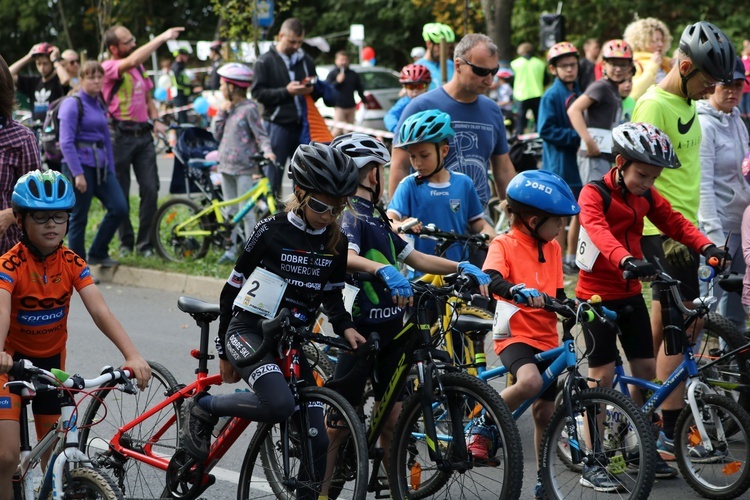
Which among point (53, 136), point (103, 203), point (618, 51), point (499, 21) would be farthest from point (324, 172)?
point (499, 21)

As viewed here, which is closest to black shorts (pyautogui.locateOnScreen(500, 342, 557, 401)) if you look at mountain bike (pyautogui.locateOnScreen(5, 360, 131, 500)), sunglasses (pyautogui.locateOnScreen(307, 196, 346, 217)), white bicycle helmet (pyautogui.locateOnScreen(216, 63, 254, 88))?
sunglasses (pyautogui.locateOnScreen(307, 196, 346, 217))

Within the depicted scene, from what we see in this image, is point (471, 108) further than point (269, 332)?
Yes

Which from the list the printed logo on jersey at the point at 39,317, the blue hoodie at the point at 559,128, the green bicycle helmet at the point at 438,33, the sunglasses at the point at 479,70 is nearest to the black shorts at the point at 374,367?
the printed logo on jersey at the point at 39,317

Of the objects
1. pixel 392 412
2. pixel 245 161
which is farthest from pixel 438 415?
pixel 245 161

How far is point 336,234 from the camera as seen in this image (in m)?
4.91

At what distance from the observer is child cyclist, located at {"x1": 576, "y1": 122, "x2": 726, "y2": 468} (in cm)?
567

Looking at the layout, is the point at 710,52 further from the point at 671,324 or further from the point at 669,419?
the point at 669,419

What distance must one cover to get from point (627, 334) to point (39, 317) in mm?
2923

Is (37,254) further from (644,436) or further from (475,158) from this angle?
(475,158)

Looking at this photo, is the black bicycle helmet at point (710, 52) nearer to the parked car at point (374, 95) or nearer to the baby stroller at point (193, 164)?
the baby stroller at point (193, 164)

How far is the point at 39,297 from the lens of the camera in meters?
4.73

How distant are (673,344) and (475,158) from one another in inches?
82.1

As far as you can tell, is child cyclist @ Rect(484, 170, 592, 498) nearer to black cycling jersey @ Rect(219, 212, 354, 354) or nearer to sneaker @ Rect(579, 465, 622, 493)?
sneaker @ Rect(579, 465, 622, 493)

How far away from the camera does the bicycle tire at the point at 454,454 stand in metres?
4.73
